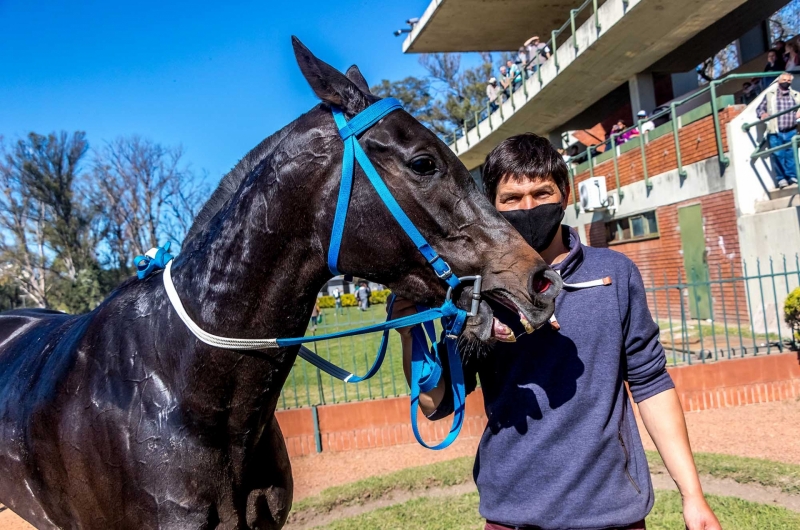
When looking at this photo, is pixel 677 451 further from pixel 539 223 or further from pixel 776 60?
pixel 776 60

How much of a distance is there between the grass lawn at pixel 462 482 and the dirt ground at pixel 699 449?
1.00 ft

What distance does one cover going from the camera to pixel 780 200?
9.73 metres

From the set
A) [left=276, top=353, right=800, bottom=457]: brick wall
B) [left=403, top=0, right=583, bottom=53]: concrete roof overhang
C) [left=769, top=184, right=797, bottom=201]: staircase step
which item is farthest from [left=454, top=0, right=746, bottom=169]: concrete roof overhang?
[left=276, top=353, right=800, bottom=457]: brick wall

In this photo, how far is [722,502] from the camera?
4344 mm

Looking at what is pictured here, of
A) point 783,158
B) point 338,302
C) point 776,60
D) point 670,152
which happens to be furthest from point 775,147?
point 338,302

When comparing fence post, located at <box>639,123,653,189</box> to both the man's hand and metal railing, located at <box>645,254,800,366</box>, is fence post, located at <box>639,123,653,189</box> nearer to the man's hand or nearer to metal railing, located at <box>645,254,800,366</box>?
metal railing, located at <box>645,254,800,366</box>

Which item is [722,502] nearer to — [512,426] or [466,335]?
[512,426]

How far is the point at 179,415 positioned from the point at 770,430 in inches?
248

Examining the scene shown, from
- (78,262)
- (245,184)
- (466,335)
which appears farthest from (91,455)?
(78,262)

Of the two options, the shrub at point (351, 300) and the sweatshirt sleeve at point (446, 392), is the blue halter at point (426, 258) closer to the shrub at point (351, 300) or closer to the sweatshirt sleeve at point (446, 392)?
the sweatshirt sleeve at point (446, 392)

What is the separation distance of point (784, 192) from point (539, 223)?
10.0 metres

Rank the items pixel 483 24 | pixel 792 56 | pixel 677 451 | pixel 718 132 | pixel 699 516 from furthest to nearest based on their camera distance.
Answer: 1. pixel 483 24
2. pixel 792 56
3. pixel 718 132
4. pixel 677 451
5. pixel 699 516

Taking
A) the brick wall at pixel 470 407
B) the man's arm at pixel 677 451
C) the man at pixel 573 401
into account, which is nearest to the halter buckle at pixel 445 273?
the man at pixel 573 401

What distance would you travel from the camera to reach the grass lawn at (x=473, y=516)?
399 cm
